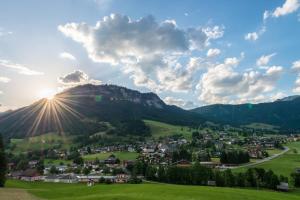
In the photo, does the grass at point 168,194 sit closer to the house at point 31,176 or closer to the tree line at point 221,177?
the tree line at point 221,177

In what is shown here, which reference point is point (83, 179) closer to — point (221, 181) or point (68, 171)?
point (68, 171)

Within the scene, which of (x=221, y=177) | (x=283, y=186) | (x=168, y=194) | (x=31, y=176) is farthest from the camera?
(x=31, y=176)

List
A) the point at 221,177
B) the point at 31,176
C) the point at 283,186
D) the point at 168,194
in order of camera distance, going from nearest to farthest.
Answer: the point at 168,194
the point at 283,186
the point at 221,177
the point at 31,176

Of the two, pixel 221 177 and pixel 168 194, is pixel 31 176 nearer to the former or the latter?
pixel 221 177

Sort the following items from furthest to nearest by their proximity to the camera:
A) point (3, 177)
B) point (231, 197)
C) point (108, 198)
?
point (3, 177), point (231, 197), point (108, 198)

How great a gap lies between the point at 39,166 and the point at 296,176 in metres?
130

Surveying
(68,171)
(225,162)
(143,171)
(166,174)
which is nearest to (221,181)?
(166,174)

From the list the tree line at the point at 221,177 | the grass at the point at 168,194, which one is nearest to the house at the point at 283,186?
the tree line at the point at 221,177

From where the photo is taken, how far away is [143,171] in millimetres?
147000

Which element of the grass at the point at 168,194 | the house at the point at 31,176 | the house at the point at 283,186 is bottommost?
the house at the point at 283,186

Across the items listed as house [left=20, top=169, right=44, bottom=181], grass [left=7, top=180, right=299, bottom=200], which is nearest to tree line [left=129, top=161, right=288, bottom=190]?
grass [left=7, top=180, right=299, bottom=200]

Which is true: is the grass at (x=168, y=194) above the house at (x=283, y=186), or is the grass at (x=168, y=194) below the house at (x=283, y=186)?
above

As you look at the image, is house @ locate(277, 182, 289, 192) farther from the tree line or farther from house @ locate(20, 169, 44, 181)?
house @ locate(20, 169, 44, 181)

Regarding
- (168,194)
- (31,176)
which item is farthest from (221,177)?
(31,176)
